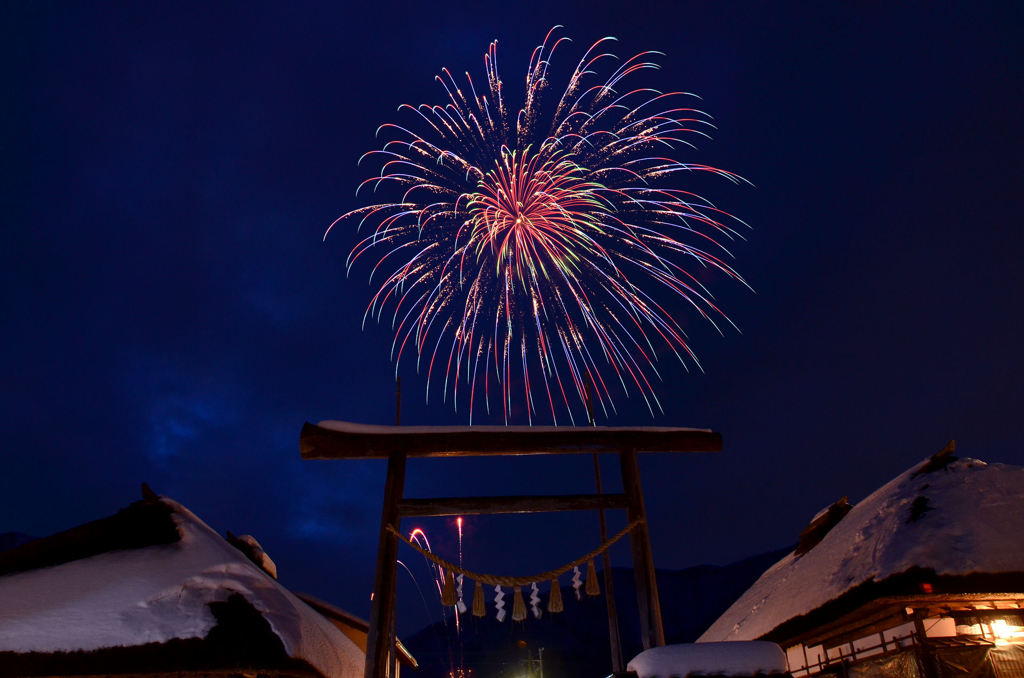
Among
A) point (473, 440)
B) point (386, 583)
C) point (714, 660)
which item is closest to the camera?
point (714, 660)

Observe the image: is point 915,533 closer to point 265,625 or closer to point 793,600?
point 793,600

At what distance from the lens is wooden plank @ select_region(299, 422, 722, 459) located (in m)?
7.96

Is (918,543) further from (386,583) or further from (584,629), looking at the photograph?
(584,629)

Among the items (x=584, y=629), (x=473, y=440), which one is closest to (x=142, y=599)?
(x=473, y=440)

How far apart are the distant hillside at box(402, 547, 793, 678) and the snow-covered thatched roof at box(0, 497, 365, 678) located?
5600 centimetres

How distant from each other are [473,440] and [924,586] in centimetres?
593

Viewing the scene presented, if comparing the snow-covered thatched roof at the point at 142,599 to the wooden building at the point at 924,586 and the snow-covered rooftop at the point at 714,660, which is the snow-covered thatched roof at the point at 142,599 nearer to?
the snow-covered rooftop at the point at 714,660

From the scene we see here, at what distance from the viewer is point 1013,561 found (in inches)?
310

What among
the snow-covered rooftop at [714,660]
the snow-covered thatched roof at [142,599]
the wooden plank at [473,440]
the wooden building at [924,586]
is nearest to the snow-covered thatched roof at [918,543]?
the wooden building at [924,586]

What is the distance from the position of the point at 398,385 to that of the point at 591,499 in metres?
8.58

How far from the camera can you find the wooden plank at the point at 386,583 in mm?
7270

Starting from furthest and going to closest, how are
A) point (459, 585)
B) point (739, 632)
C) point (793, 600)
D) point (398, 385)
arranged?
point (398, 385), point (739, 632), point (793, 600), point (459, 585)

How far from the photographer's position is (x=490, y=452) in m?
8.43

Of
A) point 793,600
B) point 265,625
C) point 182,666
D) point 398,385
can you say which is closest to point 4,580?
point 182,666
